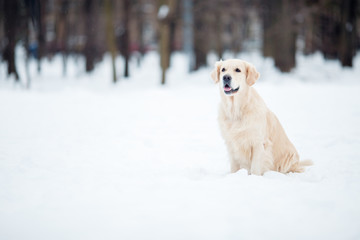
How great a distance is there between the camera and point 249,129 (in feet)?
10.8

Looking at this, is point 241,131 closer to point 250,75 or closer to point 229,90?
point 229,90

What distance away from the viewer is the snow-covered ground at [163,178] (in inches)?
87.9

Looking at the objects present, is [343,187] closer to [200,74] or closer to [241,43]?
[200,74]

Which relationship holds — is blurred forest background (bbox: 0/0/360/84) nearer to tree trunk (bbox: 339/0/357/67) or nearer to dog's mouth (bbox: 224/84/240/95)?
tree trunk (bbox: 339/0/357/67)

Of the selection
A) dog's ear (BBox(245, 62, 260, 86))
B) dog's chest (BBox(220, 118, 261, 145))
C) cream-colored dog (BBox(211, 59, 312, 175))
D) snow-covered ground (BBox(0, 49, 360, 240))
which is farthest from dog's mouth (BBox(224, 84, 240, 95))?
snow-covered ground (BBox(0, 49, 360, 240))

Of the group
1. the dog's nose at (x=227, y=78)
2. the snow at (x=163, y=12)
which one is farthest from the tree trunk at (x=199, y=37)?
the dog's nose at (x=227, y=78)

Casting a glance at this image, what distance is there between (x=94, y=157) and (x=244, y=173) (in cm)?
233

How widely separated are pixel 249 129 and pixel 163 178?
1117 mm

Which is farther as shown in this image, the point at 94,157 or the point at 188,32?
the point at 188,32

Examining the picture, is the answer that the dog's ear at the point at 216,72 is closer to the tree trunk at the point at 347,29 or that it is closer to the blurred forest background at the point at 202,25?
the blurred forest background at the point at 202,25


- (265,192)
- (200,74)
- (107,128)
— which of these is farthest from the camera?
(200,74)

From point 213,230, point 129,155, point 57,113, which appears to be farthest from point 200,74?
point 213,230

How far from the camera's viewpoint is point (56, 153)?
4.53 metres

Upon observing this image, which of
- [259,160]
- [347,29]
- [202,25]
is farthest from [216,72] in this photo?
[202,25]
